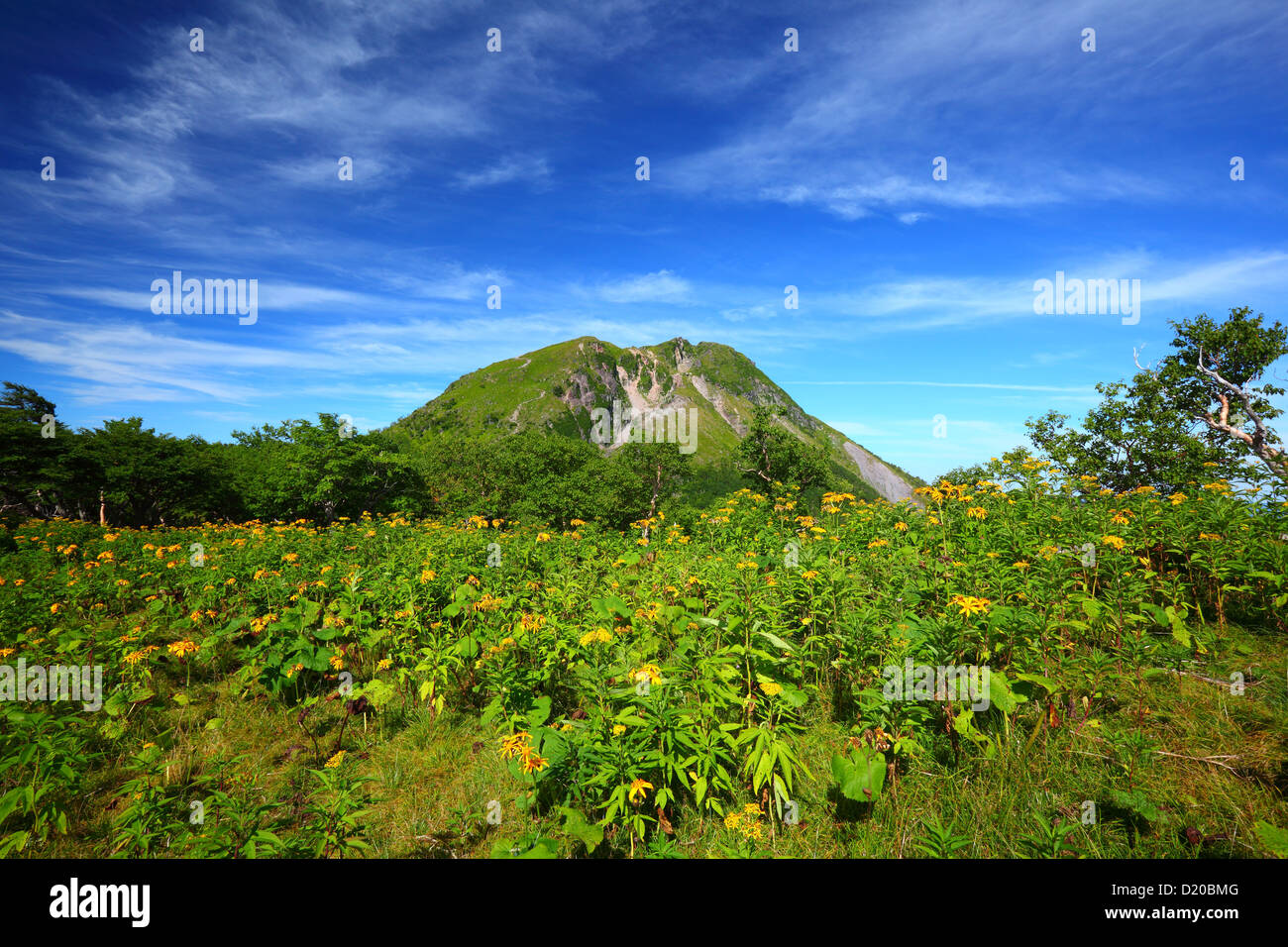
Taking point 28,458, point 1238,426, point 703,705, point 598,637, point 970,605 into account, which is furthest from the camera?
point 28,458

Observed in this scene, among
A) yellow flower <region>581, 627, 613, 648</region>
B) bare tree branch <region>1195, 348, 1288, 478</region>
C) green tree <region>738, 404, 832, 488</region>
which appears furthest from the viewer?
green tree <region>738, 404, 832, 488</region>

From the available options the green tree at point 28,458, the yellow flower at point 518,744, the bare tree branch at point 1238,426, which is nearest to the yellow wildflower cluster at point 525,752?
the yellow flower at point 518,744

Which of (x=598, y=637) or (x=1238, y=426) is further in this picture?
(x=1238, y=426)

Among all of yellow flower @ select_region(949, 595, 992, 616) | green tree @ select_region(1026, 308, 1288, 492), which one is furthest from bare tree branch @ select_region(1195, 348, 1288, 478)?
yellow flower @ select_region(949, 595, 992, 616)

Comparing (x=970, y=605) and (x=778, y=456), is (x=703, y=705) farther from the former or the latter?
(x=778, y=456)

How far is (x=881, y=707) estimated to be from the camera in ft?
10.4

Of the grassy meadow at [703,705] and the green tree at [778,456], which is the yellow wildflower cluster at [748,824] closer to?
the grassy meadow at [703,705]

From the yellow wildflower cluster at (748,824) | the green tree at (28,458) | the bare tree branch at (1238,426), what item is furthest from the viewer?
the green tree at (28,458)

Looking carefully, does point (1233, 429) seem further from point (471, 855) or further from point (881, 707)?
point (471, 855)

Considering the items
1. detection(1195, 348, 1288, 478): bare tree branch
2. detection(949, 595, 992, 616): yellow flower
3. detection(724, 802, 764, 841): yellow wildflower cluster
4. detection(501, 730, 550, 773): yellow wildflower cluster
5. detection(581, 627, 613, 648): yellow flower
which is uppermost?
detection(1195, 348, 1288, 478): bare tree branch

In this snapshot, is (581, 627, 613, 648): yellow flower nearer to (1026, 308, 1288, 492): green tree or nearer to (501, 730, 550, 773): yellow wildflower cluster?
(501, 730, 550, 773): yellow wildflower cluster

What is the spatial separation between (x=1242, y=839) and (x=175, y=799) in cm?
657

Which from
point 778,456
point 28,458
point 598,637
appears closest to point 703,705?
point 598,637

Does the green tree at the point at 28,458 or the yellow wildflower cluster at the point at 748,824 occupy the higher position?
the green tree at the point at 28,458
